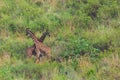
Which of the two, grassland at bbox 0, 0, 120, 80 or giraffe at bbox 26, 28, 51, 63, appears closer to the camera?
grassland at bbox 0, 0, 120, 80

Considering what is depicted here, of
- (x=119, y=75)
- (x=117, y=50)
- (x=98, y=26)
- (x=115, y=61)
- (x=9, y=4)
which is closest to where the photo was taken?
(x=119, y=75)

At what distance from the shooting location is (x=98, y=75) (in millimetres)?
7961

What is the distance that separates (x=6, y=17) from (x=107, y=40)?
3.32m

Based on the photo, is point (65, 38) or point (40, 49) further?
point (65, 38)

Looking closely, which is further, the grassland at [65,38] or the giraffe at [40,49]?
the giraffe at [40,49]

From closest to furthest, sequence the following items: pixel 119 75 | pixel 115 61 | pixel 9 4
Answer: pixel 119 75 → pixel 115 61 → pixel 9 4

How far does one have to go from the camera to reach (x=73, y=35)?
1005 cm

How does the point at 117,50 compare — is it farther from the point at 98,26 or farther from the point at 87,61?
the point at 98,26

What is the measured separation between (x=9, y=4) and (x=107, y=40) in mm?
3787

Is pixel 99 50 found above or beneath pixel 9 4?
beneath

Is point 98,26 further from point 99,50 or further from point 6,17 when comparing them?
point 6,17

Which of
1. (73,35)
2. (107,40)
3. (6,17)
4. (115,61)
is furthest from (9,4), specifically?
(115,61)

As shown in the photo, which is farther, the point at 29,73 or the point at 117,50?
the point at 117,50

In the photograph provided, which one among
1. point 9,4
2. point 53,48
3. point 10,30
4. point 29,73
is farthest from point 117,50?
point 9,4
